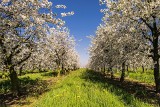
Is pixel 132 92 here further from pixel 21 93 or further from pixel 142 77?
pixel 142 77

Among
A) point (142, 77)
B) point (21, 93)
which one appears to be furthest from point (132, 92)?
point (142, 77)

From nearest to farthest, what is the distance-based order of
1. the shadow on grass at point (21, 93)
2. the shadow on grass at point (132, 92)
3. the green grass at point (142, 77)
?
→ the shadow on grass at point (132, 92), the shadow on grass at point (21, 93), the green grass at point (142, 77)

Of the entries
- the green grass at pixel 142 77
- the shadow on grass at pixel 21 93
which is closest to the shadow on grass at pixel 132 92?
the shadow on grass at pixel 21 93

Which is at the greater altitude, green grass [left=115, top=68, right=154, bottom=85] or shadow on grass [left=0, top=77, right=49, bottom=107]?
green grass [left=115, top=68, right=154, bottom=85]

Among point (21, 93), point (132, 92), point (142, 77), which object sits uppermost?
point (142, 77)

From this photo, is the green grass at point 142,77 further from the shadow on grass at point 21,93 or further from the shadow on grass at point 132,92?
the shadow on grass at point 21,93

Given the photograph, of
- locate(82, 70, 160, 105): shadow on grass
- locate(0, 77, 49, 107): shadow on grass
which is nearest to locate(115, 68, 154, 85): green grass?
locate(82, 70, 160, 105): shadow on grass

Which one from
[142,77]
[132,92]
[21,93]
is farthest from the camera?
[142,77]

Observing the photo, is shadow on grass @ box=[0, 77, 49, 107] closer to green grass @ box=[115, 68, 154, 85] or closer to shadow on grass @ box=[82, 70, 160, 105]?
shadow on grass @ box=[82, 70, 160, 105]

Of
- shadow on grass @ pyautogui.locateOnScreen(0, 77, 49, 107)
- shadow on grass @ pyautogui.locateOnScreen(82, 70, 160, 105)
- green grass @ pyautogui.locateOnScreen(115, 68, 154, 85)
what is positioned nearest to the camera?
shadow on grass @ pyautogui.locateOnScreen(82, 70, 160, 105)

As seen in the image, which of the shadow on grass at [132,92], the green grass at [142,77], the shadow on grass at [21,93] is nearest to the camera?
the shadow on grass at [132,92]

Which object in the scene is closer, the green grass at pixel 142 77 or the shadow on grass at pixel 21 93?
the shadow on grass at pixel 21 93

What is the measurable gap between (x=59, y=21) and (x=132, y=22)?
641 centimetres

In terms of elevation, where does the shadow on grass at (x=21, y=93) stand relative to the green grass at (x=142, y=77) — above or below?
below
